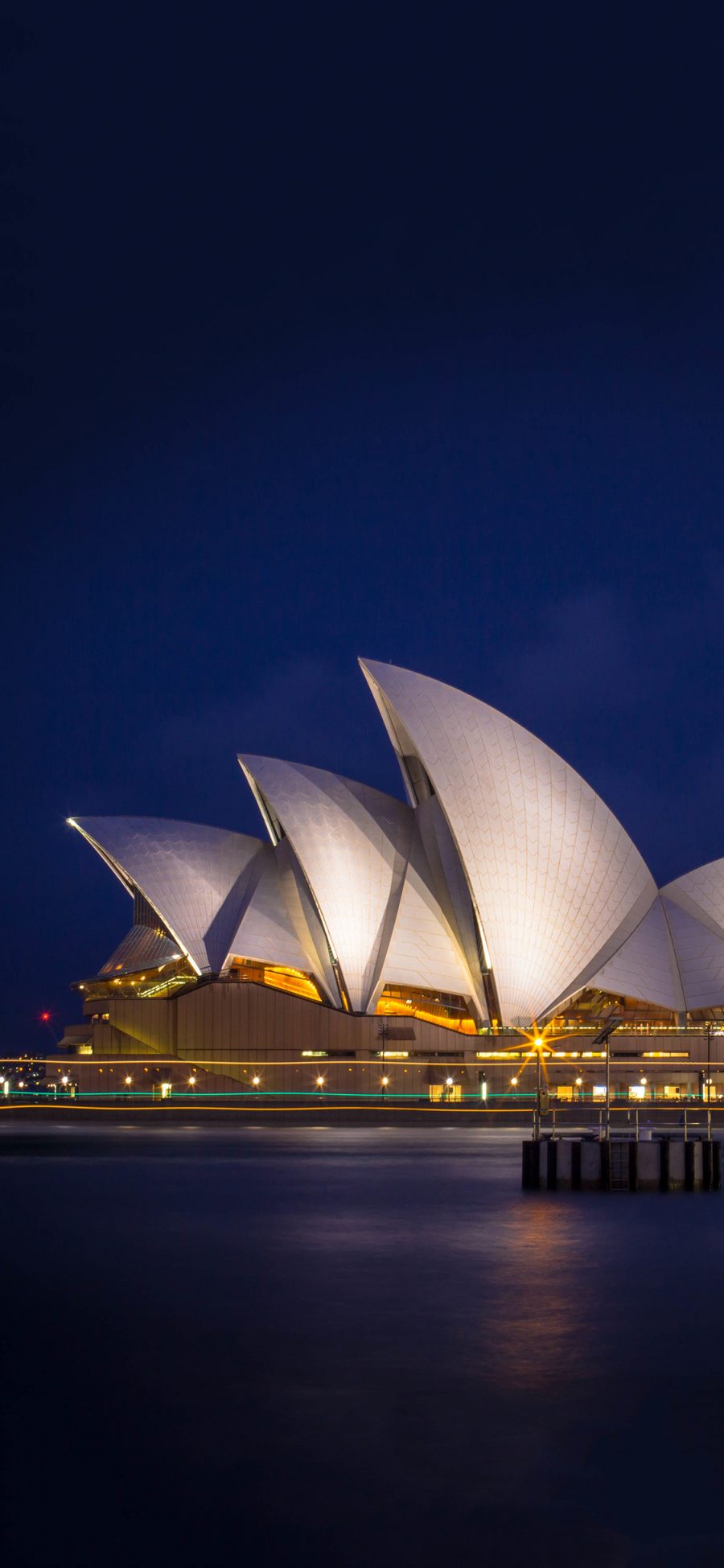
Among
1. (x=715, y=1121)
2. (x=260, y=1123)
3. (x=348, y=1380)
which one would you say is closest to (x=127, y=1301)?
(x=348, y=1380)

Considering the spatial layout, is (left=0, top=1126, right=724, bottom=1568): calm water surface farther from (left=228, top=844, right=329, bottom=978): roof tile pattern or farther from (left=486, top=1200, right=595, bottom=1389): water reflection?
(left=228, top=844, right=329, bottom=978): roof tile pattern

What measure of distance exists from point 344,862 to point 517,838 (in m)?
6.48

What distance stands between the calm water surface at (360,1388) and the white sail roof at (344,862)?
112ft

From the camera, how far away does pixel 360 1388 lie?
24.8ft

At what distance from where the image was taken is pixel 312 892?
49812mm

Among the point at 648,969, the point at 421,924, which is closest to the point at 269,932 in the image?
the point at 421,924

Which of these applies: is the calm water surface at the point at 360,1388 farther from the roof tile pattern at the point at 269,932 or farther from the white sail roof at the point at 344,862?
the roof tile pattern at the point at 269,932

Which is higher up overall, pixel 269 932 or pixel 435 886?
pixel 435 886

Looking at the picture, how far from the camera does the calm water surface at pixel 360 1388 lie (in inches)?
216

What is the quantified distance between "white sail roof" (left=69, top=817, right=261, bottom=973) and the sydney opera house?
0.28 feet

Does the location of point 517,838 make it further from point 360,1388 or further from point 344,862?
point 360,1388

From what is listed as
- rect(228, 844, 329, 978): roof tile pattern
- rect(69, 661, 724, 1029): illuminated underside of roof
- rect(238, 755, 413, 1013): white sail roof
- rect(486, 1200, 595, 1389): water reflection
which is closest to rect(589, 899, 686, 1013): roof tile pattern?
rect(69, 661, 724, 1029): illuminated underside of roof

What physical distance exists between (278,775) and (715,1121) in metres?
20.6

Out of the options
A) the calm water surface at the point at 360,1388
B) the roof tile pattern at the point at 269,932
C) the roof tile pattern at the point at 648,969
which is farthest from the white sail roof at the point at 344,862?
the calm water surface at the point at 360,1388
